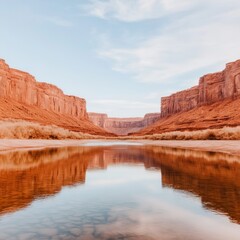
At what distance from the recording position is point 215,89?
14638cm

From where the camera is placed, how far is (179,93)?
199 metres

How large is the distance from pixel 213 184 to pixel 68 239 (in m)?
7.42

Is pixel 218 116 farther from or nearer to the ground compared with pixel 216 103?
nearer to the ground

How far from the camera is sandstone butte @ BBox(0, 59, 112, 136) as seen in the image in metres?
113

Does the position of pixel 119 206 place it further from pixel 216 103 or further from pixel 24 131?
pixel 216 103

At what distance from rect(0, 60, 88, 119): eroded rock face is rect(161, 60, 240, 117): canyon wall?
77.0 meters

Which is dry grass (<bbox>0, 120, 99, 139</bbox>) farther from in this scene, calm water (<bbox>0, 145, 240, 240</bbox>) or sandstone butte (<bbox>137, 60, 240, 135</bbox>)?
sandstone butte (<bbox>137, 60, 240, 135</bbox>)

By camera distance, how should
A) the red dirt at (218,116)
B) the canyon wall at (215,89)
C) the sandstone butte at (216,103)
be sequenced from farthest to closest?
the canyon wall at (215,89), the sandstone butte at (216,103), the red dirt at (218,116)

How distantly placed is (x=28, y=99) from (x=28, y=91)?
383 centimetres

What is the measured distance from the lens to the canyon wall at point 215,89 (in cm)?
12656

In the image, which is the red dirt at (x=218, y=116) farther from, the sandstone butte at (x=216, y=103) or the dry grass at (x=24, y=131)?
the dry grass at (x=24, y=131)

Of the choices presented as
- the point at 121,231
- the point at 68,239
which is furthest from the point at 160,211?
the point at 68,239

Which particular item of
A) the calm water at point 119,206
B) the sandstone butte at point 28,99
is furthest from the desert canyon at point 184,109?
the calm water at point 119,206

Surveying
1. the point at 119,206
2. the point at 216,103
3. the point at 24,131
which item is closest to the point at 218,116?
the point at 216,103
